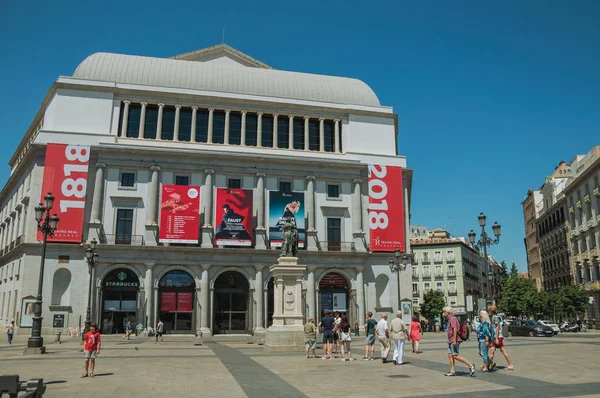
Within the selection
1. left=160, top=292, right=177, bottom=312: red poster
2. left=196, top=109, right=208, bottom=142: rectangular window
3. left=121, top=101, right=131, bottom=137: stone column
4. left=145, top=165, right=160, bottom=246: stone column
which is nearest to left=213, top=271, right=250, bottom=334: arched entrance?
left=160, top=292, right=177, bottom=312: red poster

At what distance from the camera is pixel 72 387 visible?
12.8 metres

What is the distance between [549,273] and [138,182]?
6549 centimetres

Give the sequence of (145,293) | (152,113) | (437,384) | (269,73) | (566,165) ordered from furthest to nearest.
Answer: (566,165), (269,73), (152,113), (145,293), (437,384)

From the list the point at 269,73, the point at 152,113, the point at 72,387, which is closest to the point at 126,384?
the point at 72,387

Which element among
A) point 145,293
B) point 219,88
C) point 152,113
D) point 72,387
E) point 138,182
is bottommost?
point 72,387

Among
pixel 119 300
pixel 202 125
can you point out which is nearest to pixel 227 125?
pixel 202 125

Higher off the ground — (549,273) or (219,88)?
(219,88)

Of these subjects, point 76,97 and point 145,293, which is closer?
point 145,293

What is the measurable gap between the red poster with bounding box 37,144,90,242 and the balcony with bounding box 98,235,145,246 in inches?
83.3

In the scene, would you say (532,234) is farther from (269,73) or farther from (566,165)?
(269,73)

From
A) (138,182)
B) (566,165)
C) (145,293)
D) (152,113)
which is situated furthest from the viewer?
(566,165)

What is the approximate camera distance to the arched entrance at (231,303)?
44000 millimetres

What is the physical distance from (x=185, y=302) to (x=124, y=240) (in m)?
7.37

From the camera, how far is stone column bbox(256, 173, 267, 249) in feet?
148
